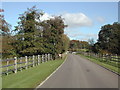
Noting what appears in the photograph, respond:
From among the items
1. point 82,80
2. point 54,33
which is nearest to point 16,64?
point 82,80

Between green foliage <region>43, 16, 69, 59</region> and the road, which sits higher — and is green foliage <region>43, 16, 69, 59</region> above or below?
above

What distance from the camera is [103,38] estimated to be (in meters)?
107

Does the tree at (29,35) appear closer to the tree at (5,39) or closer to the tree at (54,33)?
the tree at (5,39)

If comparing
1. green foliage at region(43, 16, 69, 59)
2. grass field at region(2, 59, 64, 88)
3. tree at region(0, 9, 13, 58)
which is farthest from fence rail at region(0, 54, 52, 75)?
green foliage at region(43, 16, 69, 59)

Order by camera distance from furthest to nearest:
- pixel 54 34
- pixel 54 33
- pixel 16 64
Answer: pixel 54 33, pixel 54 34, pixel 16 64

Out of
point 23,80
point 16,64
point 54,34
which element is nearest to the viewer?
point 23,80

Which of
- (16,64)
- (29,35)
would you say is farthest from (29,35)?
(16,64)

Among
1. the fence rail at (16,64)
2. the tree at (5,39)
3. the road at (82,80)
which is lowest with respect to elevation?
the road at (82,80)

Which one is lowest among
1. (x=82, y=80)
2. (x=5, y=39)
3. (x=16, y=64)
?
(x=82, y=80)

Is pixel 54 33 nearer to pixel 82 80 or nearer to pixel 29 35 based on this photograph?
pixel 29 35

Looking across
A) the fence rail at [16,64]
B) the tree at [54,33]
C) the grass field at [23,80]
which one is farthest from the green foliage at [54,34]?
the grass field at [23,80]

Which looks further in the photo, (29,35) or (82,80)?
(29,35)

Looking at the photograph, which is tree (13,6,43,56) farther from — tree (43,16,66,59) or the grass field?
the grass field

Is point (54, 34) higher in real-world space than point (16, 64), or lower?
higher
